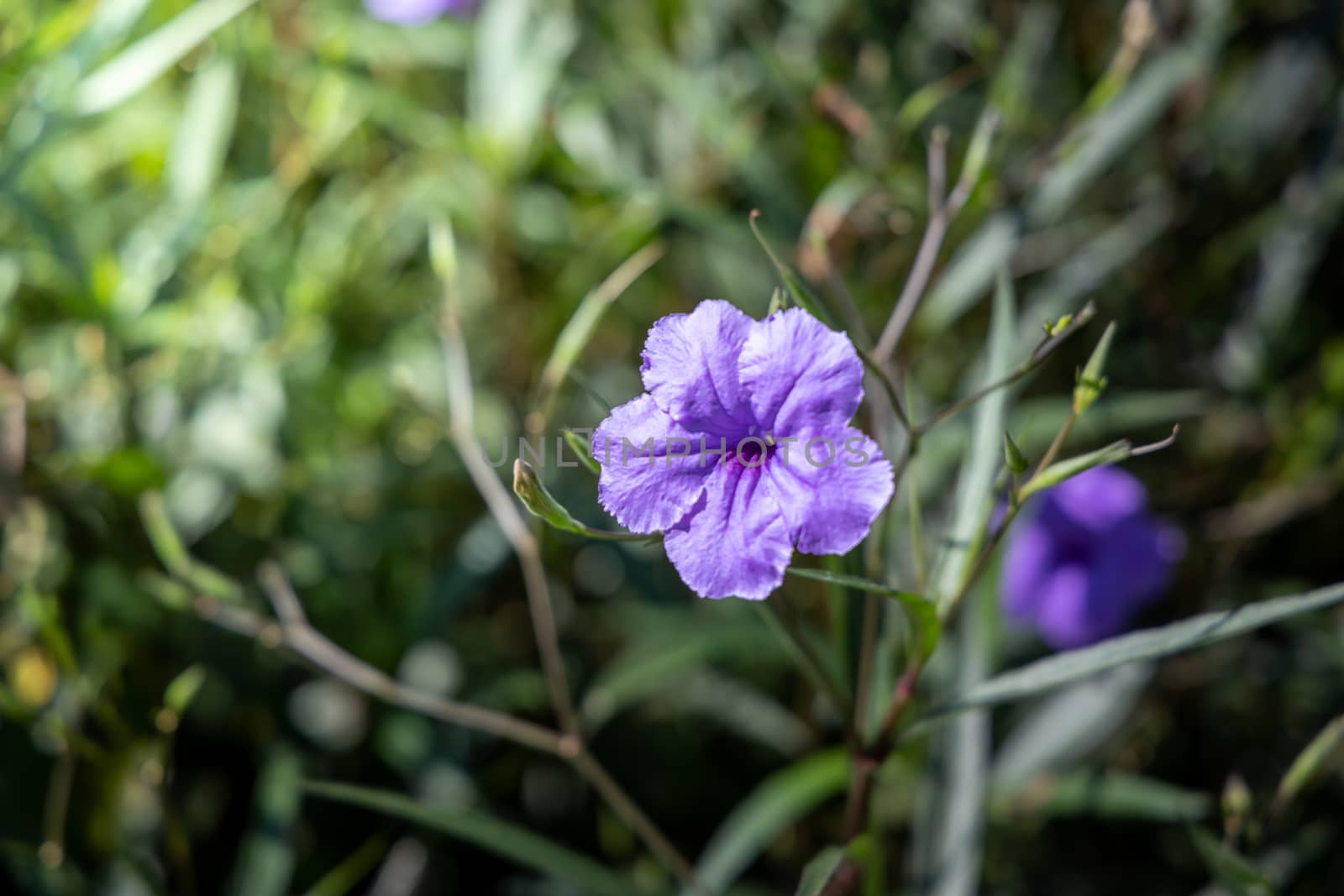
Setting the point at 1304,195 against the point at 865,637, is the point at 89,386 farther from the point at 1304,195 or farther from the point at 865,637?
the point at 1304,195

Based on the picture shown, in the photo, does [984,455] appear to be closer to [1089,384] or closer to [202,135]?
[1089,384]

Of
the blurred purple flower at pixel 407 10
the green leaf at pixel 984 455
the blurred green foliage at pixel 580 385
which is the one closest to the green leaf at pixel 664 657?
the blurred green foliage at pixel 580 385

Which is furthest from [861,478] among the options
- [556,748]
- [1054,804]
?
[1054,804]

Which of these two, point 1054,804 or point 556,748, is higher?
point 556,748

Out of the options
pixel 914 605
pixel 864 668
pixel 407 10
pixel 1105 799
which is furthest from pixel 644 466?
pixel 407 10

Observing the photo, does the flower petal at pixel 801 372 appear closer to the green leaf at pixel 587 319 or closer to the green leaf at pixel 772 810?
the green leaf at pixel 587 319
